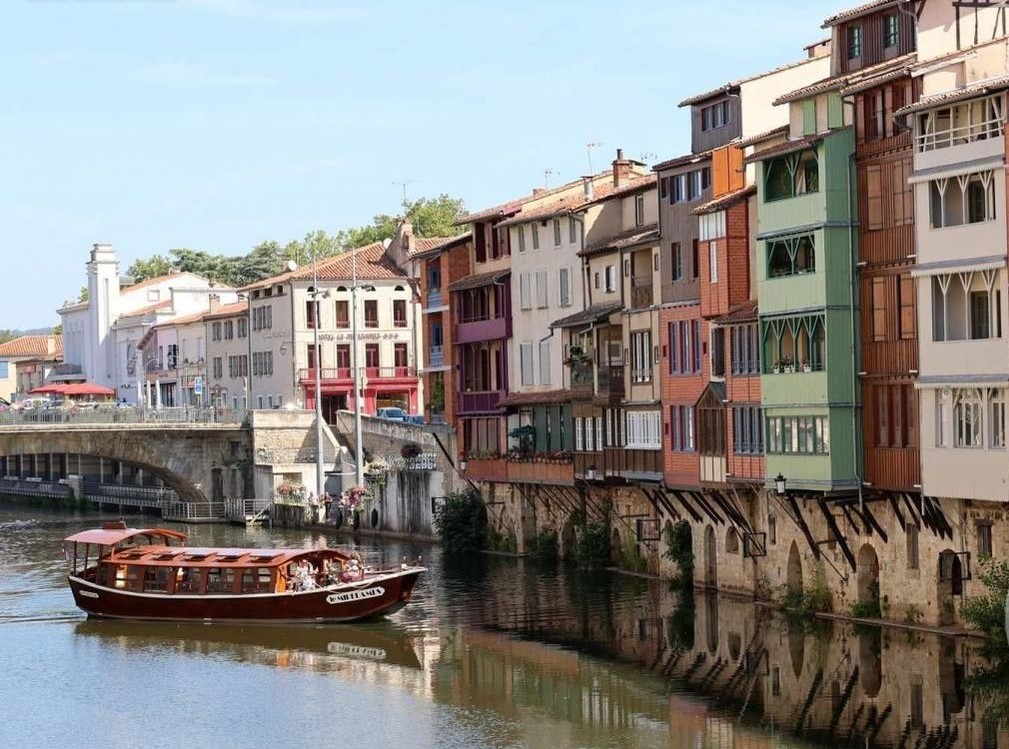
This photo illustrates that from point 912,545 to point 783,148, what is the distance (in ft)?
37.8

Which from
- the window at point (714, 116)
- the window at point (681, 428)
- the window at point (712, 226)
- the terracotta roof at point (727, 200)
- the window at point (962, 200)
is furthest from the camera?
the window at point (714, 116)

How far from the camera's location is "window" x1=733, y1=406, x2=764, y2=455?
2378 inches

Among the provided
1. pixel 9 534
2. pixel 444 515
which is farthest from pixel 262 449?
pixel 444 515

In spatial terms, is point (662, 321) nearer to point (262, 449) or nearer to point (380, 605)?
point (380, 605)

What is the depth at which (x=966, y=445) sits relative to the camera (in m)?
51.0

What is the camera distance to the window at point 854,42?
5912 cm

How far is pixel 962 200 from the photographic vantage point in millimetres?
51500

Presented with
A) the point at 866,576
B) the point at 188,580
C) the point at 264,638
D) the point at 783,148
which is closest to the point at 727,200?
the point at 783,148

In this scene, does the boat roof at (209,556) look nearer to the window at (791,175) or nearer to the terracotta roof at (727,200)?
the terracotta roof at (727,200)

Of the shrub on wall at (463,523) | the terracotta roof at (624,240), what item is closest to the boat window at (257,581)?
the terracotta roof at (624,240)

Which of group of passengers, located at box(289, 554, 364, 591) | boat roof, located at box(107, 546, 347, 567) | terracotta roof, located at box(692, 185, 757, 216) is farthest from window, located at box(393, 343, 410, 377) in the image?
terracotta roof, located at box(692, 185, 757, 216)

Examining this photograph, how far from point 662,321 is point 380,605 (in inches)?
517

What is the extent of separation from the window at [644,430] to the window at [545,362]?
9.88 m

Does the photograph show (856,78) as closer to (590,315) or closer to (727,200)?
(727,200)
